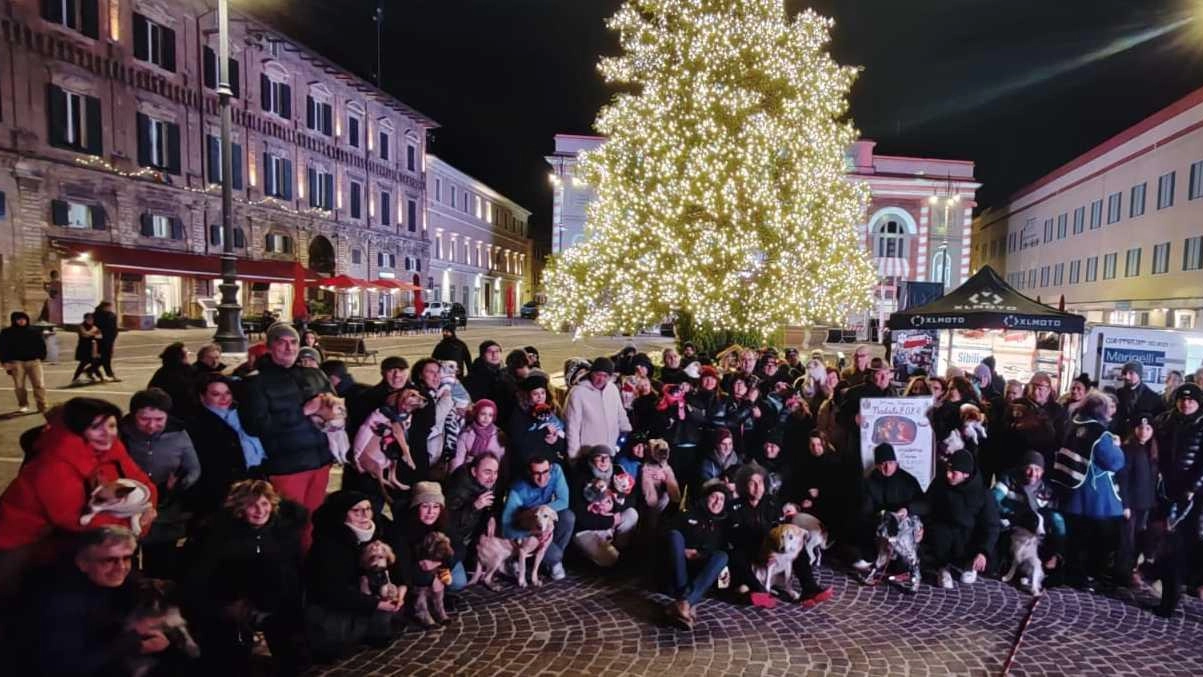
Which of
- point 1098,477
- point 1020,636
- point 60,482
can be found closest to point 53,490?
point 60,482

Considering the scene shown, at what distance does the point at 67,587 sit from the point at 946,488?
6238 millimetres

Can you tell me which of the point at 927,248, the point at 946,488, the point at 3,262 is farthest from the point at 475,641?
the point at 927,248

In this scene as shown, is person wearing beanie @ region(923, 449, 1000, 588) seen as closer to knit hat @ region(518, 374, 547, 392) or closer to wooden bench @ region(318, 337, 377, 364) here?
knit hat @ region(518, 374, 547, 392)

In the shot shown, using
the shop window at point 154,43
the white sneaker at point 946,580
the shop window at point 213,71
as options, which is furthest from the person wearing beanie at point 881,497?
the shop window at point 213,71

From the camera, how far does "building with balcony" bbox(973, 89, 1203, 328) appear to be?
28047 mm

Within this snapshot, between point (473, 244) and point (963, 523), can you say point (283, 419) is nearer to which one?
point (963, 523)

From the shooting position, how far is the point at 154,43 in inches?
1098

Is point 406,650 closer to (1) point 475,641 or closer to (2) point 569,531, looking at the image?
(1) point 475,641

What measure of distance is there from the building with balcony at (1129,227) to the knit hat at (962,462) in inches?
1199

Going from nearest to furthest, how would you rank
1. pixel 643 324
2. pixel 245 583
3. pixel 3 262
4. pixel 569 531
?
pixel 245 583, pixel 569 531, pixel 643 324, pixel 3 262

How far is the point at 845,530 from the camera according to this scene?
621cm

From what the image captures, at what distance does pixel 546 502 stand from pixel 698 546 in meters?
1.35

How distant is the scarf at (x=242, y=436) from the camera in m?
4.75

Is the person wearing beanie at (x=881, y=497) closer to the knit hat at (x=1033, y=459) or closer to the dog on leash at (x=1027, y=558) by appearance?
the dog on leash at (x=1027, y=558)
